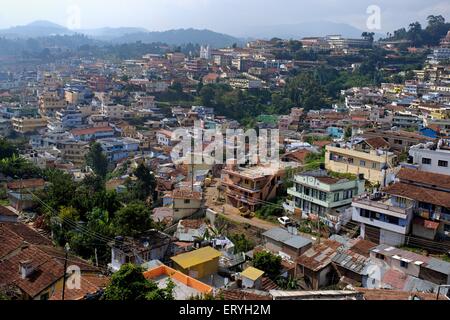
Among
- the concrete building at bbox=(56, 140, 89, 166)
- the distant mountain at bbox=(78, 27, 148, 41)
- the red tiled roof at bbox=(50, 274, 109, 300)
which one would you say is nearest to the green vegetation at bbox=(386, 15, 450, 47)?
the distant mountain at bbox=(78, 27, 148, 41)

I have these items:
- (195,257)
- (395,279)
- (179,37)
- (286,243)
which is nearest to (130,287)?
(195,257)

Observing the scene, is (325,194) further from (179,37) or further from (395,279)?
(179,37)

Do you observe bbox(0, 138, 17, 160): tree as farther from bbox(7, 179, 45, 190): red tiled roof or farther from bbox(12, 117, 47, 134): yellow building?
bbox(12, 117, 47, 134): yellow building

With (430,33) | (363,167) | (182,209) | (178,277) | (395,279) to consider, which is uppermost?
(430,33)

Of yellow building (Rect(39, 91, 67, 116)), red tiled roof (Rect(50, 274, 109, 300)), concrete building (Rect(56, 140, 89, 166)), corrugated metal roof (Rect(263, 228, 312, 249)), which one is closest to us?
red tiled roof (Rect(50, 274, 109, 300))

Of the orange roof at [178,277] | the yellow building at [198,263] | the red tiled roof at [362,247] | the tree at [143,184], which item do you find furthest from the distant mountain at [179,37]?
the orange roof at [178,277]
